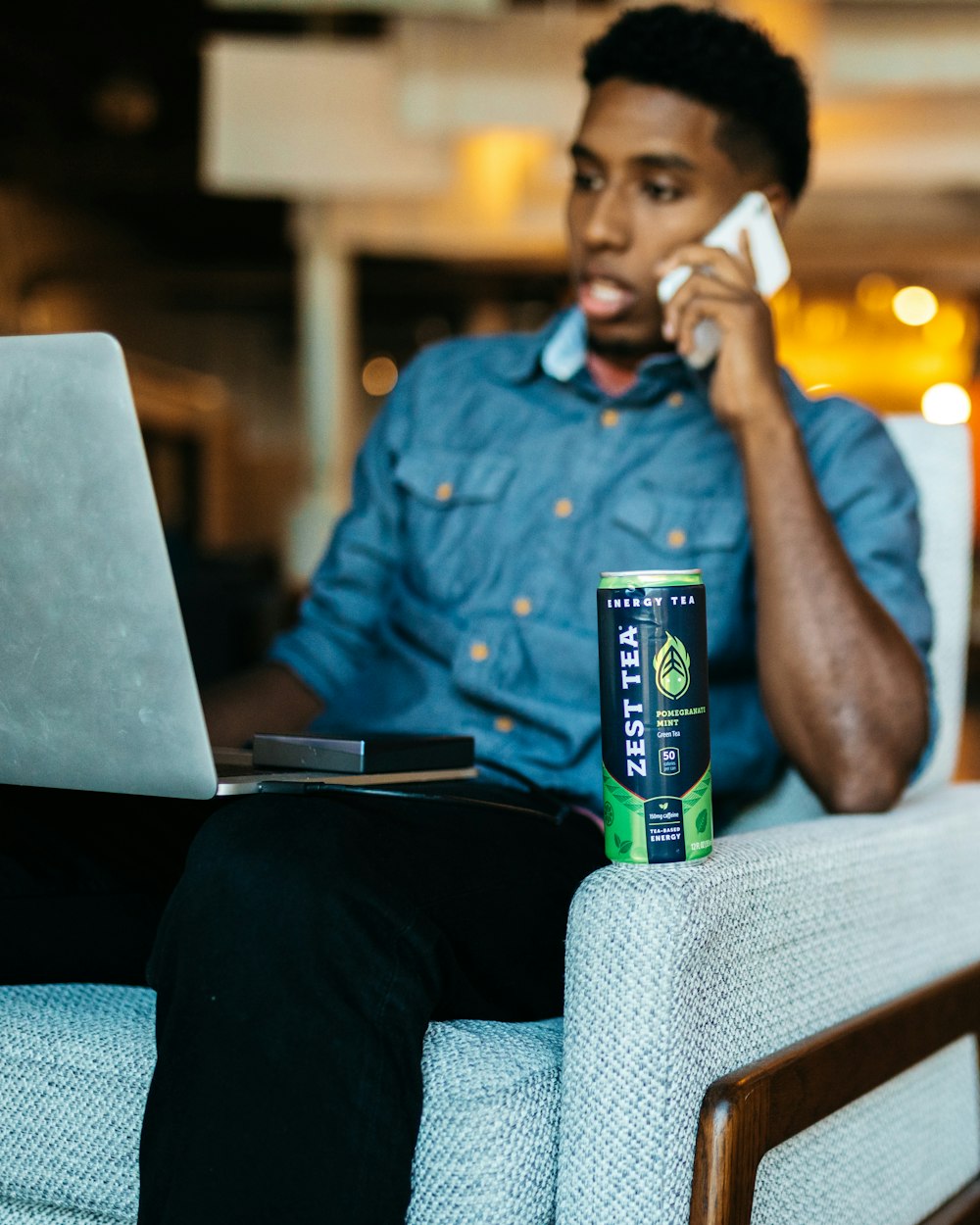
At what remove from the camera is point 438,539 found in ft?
5.33

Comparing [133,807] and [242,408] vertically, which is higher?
[242,408]

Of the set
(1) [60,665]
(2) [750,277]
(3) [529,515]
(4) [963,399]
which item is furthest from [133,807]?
(4) [963,399]

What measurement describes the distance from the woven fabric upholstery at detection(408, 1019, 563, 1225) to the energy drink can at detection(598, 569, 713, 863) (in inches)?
6.8

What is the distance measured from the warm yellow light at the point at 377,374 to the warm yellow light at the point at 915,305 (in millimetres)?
6459

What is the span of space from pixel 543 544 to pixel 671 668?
611mm

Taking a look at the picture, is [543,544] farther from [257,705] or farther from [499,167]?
[499,167]

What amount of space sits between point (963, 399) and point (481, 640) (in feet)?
38.8

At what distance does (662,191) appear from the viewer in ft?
5.28

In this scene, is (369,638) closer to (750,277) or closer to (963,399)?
(750,277)

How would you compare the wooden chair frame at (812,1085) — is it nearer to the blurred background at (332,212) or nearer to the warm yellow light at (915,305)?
the blurred background at (332,212)


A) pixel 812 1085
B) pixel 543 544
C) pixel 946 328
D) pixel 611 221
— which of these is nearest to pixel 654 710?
pixel 812 1085

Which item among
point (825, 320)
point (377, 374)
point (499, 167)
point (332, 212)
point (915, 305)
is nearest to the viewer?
point (499, 167)

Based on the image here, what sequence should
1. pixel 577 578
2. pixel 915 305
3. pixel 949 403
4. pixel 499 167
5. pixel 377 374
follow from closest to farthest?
1. pixel 577 578
2. pixel 499 167
3. pixel 949 403
4. pixel 915 305
5. pixel 377 374

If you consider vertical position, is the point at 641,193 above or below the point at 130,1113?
above
